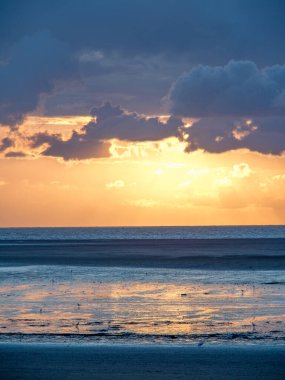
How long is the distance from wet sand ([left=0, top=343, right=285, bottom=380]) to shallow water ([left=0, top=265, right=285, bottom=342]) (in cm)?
231

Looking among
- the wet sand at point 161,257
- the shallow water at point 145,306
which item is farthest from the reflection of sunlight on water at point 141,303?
the wet sand at point 161,257

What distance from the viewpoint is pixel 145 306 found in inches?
1384

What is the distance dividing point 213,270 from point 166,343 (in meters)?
39.0

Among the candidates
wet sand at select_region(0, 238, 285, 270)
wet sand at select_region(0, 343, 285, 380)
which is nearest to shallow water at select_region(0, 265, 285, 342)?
wet sand at select_region(0, 343, 285, 380)

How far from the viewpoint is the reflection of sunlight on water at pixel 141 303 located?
2839 cm

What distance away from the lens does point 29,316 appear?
31641 millimetres

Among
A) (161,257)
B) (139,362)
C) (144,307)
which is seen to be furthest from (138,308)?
(161,257)

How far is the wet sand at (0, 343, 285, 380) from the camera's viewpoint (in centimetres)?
1900

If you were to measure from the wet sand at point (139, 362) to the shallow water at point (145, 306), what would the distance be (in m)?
2.31

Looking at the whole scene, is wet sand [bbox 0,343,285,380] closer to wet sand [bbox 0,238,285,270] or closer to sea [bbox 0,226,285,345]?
sea [bbox 0,226,285,345]

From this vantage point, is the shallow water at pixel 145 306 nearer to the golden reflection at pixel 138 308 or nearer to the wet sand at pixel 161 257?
the golden reflection at pixel 138 308

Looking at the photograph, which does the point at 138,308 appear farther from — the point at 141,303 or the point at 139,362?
the point at 139,362

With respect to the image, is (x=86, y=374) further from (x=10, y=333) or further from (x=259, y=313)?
(x=259, y=313)

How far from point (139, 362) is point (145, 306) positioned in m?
14.5
